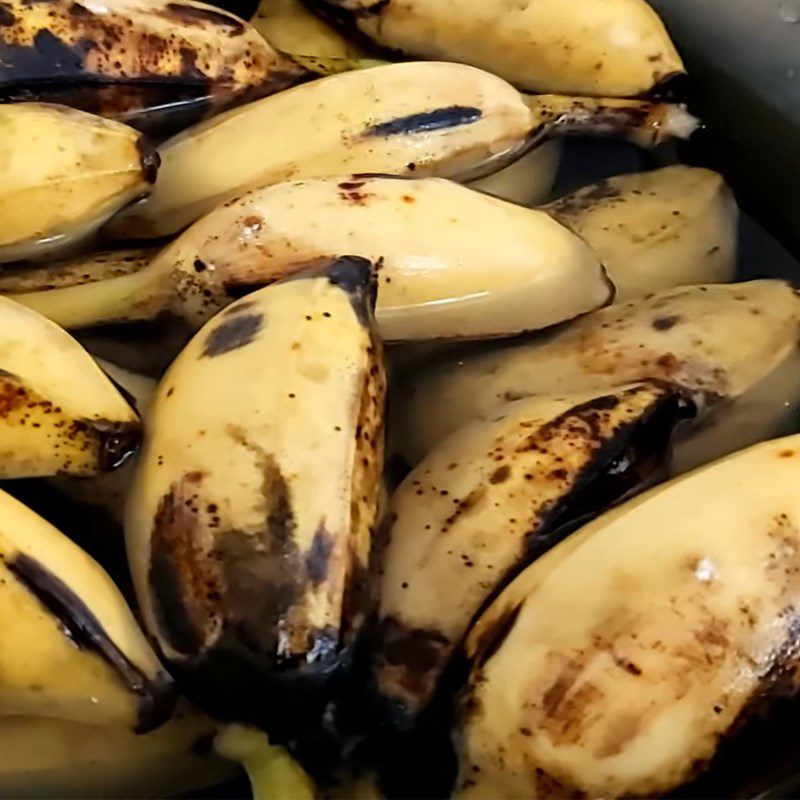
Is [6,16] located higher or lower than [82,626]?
higher

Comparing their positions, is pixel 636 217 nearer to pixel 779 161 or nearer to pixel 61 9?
pixel 779 161

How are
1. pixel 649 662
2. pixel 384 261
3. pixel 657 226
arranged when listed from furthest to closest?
1. pixel 657 226
2. pixel 384 261
3. pixel 649 662

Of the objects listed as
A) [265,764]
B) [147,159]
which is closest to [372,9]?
[147,159]

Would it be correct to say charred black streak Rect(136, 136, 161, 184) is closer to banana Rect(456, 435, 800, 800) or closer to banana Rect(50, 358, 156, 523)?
banana Rect(50, 358, 156, 523)

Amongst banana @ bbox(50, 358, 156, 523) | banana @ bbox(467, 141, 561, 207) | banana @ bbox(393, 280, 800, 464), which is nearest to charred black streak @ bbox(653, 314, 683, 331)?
banana @ bbox(393, 280, 800, 464)

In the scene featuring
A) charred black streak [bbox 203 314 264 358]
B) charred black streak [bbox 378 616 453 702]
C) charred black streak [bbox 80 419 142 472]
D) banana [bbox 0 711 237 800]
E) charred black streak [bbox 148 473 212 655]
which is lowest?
banana [bbox 0 711 237 800]

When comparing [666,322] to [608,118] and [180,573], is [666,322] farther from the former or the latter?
[180,573]

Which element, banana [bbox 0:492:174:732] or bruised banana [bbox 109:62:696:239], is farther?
bruised banana [bbox 109:62:696:239]
